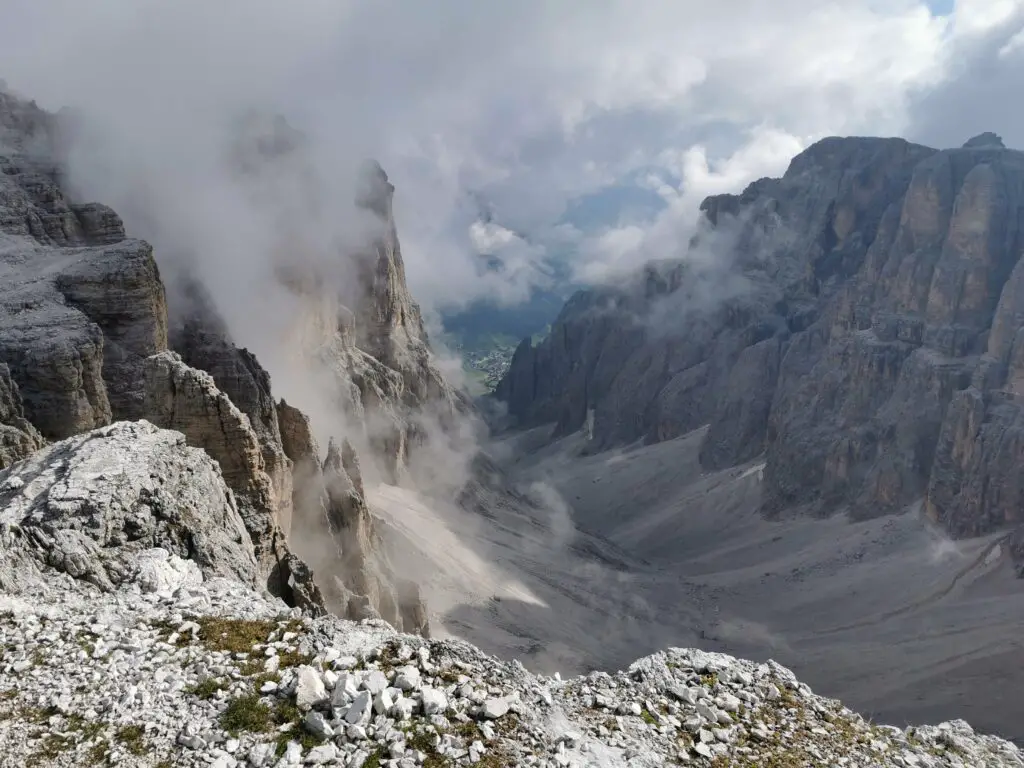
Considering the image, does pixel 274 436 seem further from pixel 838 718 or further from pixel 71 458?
pixel 838 718

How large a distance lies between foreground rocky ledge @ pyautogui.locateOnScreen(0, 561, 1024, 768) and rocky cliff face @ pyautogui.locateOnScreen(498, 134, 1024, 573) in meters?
102

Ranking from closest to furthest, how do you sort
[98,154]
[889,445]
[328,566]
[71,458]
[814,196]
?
[71,458]
[328,566]
[98,154]
[889,445]
[814,196]

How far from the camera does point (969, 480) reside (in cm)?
10475

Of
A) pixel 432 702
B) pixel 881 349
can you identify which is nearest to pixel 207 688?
pixel 432 702

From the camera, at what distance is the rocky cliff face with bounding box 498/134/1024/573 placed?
360 feet

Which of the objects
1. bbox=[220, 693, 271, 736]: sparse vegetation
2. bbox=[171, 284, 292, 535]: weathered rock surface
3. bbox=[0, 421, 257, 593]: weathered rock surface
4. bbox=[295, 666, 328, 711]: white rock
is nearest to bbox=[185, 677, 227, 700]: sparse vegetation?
bbox=[220, 693, 271, 736]: sparse vegetation

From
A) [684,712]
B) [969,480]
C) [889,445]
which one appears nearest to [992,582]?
[969,480]

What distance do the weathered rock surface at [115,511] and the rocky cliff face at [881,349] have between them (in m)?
105

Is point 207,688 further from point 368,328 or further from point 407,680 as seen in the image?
point 368,328

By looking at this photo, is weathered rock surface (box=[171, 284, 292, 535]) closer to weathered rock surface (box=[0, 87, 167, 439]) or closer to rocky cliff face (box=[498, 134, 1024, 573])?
weathered rock surface (box=[0, 87, 167, 439])

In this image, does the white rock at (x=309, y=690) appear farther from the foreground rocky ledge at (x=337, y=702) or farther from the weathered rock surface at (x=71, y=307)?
the weathered rock surface at (x=71, y=307)

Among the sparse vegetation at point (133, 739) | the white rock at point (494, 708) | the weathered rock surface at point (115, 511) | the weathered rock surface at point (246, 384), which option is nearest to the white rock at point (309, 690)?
the sparse vegetation at point (133, 739)

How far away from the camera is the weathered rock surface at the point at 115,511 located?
16.9 meters

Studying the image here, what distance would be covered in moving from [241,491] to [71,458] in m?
13.9
